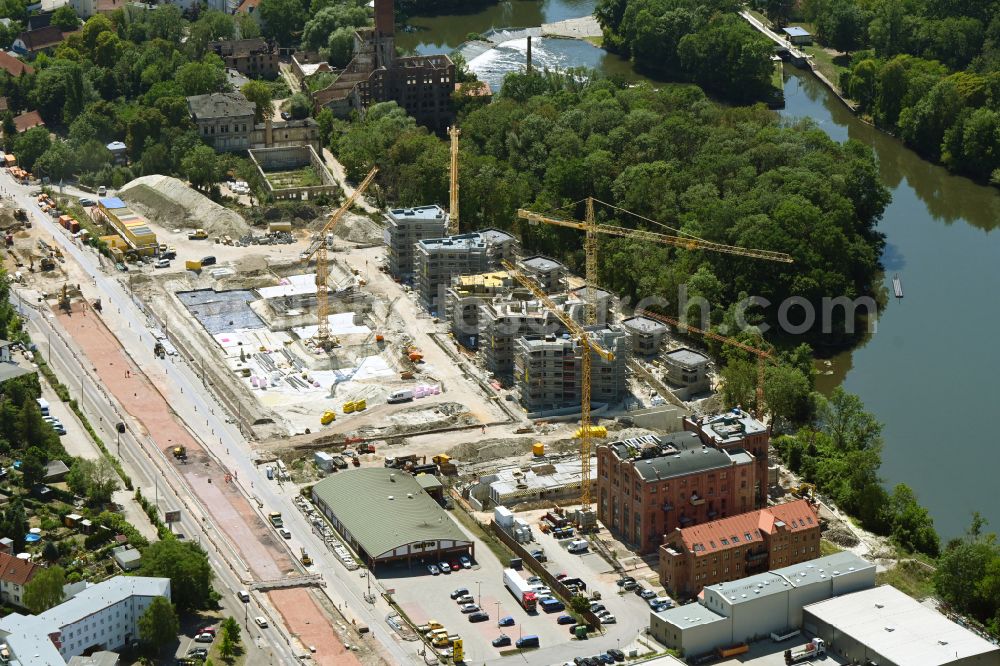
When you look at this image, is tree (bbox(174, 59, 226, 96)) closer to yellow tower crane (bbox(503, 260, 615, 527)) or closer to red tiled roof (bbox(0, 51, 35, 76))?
red tiled roof (bbox(0, 51, 35, 76))

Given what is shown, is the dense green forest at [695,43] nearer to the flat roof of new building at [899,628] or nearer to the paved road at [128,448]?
the paved road at [128,448]

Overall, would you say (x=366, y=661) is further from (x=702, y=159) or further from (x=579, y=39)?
(x=579, y=39)

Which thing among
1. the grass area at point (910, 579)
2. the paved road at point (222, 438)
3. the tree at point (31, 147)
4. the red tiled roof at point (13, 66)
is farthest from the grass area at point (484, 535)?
the red tiled roof at point (13, 66)

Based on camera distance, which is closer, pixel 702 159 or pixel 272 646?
pixel 272 646

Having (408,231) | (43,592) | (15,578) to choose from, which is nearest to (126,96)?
(408,231)

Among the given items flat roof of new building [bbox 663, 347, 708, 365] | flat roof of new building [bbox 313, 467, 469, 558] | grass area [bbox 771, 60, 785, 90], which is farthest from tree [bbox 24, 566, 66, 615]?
grass area [bbox 771, 60, 785, 90]

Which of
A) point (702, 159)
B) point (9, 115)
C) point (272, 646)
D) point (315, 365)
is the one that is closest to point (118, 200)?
point (9, 115)

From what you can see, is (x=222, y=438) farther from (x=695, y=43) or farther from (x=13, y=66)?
(x=695, y=43)
